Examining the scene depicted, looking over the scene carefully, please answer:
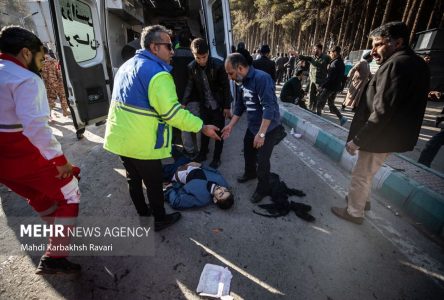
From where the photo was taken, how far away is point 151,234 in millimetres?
2598

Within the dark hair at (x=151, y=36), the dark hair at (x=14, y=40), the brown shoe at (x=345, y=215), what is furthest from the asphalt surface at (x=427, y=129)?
the dark hair at (x=14, y=40)

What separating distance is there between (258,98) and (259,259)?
6.02 feet

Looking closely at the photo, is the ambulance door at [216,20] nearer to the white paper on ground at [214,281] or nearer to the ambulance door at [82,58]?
the ambulance door at [82,58]

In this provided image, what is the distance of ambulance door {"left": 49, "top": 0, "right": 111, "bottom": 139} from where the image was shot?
12.0ft

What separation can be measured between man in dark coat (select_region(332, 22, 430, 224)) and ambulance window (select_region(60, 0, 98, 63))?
4.19 m

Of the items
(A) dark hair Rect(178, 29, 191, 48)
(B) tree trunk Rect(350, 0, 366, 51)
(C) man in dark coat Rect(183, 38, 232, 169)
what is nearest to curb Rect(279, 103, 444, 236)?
(C) man in dark coat Rect(183, 38, 232, 169)

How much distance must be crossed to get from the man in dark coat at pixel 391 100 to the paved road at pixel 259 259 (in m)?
0.86

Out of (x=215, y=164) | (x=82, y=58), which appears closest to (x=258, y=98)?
(x=215, y=164)

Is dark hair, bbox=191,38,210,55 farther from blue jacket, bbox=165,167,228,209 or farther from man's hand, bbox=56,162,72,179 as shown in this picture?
man's hand, bbox=56,162,72,179

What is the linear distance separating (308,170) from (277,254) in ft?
6.96

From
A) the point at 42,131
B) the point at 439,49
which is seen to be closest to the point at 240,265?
the point at 42,131

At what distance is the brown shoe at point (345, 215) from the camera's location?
2832 mm

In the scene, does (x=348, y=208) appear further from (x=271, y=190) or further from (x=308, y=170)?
(x=308, y=170)

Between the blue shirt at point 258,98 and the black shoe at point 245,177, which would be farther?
the black shoe at point 245,177
